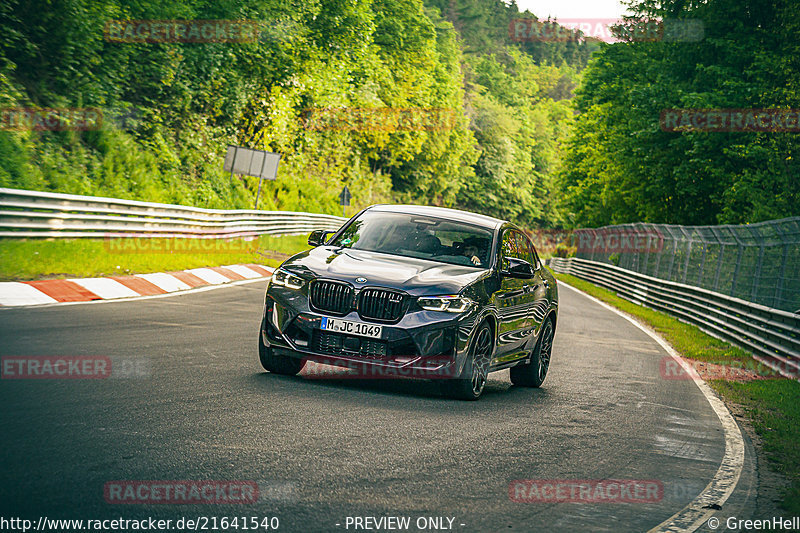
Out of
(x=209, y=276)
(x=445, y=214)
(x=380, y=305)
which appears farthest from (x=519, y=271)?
(x=209, y=276)

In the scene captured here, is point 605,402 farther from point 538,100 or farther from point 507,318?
point 538,100

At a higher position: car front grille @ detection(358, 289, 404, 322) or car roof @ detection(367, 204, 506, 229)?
car roof @ detection(367, 204, 506, 229)

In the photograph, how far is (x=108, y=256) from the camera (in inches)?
712

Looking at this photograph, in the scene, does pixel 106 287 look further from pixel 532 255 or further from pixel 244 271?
pixel 244 271

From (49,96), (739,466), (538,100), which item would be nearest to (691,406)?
(739,466)

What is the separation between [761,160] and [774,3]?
5867mm

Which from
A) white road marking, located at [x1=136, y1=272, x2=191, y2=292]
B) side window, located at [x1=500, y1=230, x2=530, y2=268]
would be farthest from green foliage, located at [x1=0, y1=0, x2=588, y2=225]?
side window, located at [x1=500, y1=230, x2=530, y2=268]

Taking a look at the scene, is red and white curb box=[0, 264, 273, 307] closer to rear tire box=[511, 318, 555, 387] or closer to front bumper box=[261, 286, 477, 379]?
front bumper box=[261, 286, 477, 379]

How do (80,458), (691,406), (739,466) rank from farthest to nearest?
(691,406) < (739,466) < (80,458)

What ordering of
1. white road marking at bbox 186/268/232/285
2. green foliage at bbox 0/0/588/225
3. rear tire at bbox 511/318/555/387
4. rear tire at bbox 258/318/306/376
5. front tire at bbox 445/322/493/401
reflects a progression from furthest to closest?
1. green foliage at bbox 0/0/588/225
2. white road marking at bbox 186/268/232/285
3. rear tire at bbox 511/318/555/387
4. rear tire at bbox 258/318/306/376
5. front tire at bbox 445/322/493/401

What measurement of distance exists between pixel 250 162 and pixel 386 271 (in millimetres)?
28306

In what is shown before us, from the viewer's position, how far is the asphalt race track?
4.78 m

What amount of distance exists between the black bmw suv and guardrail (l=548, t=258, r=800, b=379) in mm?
5991

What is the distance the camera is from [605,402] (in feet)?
31.6
